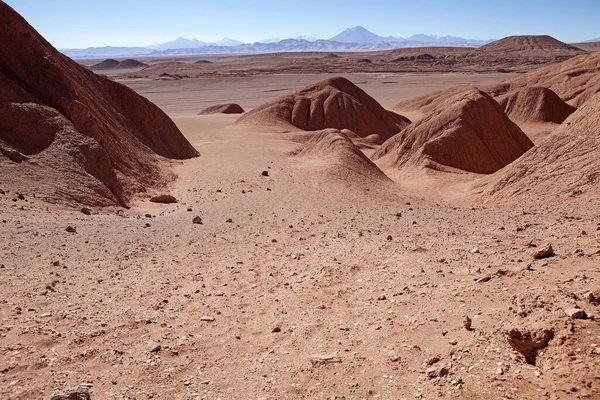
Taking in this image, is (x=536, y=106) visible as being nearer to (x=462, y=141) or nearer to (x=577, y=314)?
(x=462, y=141)

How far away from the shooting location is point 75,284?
A: 23.4ft

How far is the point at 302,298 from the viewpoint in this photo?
6.78 meters

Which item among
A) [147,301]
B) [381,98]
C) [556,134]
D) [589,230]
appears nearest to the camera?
[147,301]

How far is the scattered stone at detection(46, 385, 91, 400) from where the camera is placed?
4.45 meters

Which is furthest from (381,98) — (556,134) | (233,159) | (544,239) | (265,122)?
(544,239)

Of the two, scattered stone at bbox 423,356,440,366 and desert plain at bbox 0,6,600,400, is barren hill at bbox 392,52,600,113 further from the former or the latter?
scattered stone at bbox 423,356,440,366

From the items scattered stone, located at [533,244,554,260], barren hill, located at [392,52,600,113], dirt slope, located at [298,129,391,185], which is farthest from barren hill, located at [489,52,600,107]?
scattered stone, located at [533,244,554,260]

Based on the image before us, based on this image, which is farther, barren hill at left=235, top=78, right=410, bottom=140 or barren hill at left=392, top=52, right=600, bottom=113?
barren hill at left=392, top=52, right=600, bottom=113

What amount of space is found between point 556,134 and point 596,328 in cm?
1129

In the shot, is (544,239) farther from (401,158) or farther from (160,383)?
(401,158)

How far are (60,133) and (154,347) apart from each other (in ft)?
34.1

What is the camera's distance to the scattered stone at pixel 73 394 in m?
4.45

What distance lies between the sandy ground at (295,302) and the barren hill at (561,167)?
2.11 meters

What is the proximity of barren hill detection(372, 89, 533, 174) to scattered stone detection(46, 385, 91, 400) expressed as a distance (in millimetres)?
18104
